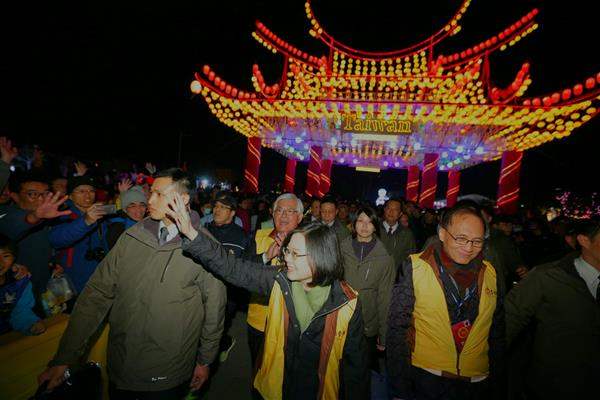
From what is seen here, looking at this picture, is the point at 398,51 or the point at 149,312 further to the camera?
the point at 398,51

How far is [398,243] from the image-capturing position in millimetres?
5527

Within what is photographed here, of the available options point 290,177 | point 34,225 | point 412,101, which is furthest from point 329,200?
point 290,177

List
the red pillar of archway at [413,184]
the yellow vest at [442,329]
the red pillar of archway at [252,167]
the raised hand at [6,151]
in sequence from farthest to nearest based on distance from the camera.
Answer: the red pillar of archway at [413,184], the red pillar of archway at [252,167], the raised hand at [6,151], the yellow vest at [442,329]

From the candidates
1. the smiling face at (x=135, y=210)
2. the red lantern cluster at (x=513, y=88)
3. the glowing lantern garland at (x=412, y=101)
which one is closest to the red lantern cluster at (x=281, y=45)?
the glowing lantern garland at (x=412, y=101)

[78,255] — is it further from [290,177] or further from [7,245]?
[290,177]

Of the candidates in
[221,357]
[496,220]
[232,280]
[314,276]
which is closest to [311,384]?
[314,276]

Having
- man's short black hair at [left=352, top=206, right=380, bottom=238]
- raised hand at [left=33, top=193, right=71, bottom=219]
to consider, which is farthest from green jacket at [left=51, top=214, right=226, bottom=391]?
man's short black hair at [left=352, top=206, right=380, bottom=238]

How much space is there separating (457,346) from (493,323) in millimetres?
363

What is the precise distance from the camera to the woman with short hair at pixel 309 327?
6.84 feet

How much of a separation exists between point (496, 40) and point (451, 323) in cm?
1471

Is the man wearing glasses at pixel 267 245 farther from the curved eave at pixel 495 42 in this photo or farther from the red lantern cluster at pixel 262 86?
the curved eave at pixel 495 42

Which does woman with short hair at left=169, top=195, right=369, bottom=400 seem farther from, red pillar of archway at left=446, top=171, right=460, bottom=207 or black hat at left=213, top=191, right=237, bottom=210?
red pillar of archway at left=446, top=171, right=460, bottom=207

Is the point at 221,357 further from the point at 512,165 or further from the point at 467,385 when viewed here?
the point at 512,165

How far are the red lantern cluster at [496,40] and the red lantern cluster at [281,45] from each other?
6648mm
